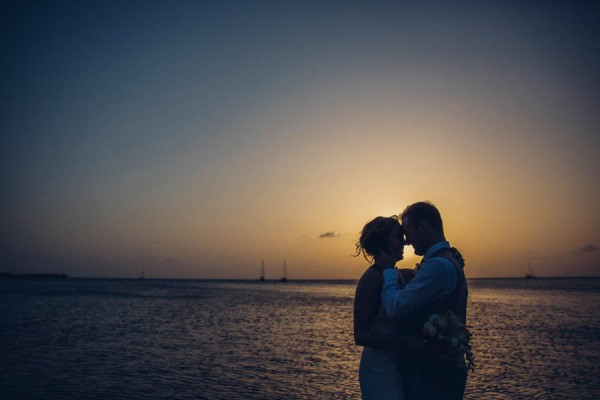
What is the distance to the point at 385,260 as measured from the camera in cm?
420

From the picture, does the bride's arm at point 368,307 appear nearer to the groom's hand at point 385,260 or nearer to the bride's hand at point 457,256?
the groom's hand at point 385,260

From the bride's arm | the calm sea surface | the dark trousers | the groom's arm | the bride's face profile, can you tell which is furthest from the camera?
the calm sea surface

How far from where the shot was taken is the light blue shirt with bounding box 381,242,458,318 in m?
3.80

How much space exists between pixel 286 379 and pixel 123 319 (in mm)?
23856

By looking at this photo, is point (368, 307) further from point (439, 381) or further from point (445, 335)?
point (439, 381)

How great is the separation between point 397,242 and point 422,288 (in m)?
0.61

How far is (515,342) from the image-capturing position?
24422 mm

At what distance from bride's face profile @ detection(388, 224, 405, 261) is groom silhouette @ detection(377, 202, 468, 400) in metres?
0.06

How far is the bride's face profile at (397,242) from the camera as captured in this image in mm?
4266

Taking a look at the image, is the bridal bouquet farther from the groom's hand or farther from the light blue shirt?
the groom's hand

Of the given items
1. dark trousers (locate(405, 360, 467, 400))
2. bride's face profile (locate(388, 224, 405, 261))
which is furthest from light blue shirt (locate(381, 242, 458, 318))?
dark trousers (locate(405, 360, 467, 400))

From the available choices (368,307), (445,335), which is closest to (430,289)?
(445,335)

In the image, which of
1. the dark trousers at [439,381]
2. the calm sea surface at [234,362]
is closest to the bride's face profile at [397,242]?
the dark trousers at [439,381]

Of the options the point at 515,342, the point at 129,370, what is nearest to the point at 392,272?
the point at 129,370
